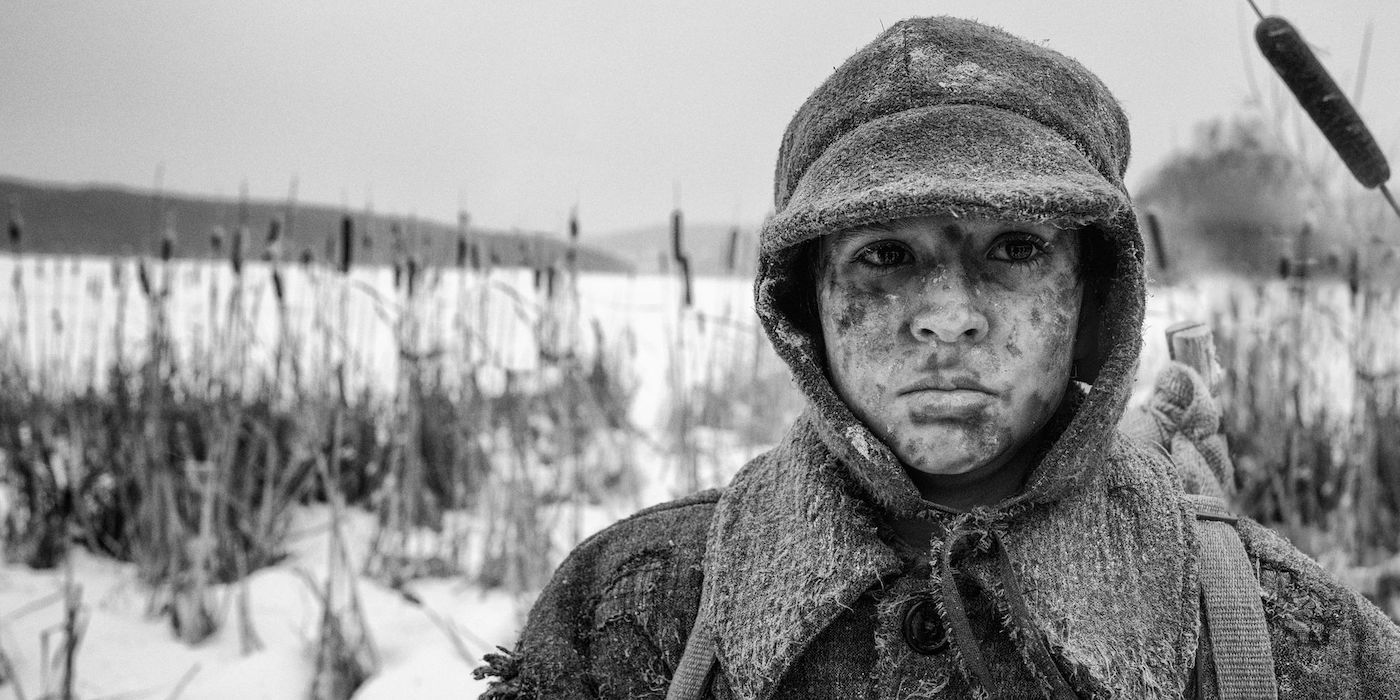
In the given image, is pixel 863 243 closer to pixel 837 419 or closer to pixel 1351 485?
pixel 837 419

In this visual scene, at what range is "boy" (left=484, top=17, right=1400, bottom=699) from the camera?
1.06 metres

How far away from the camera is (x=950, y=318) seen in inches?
43.3

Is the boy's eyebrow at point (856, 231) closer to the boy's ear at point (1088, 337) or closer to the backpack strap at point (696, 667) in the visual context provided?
the boy's ear at point (1088, 337)

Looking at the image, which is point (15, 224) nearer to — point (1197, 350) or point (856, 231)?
point (856, 231)

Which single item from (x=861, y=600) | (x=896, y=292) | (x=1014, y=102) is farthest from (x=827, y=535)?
(x=1014, y=102)

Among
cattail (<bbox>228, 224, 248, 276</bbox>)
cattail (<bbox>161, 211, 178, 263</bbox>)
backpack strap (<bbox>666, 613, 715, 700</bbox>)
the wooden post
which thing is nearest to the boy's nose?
backpack strap (<bbox>666, 613, 715, 700</bbox>)

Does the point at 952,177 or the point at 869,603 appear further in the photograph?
the point at 869,603

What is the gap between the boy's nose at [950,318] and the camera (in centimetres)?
110

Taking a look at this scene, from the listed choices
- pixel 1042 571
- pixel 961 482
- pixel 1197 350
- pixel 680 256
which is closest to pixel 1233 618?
pixel 1042 571

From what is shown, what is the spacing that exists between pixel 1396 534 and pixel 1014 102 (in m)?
3.70

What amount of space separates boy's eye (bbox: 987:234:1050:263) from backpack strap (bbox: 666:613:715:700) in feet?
1.98

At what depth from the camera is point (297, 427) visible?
407 centimetres

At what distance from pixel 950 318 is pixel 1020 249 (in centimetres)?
16

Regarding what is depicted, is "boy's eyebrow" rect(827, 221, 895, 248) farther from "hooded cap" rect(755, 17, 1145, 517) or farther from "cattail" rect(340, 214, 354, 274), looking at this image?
"cattail" rect(340, 214, 354, 274)
